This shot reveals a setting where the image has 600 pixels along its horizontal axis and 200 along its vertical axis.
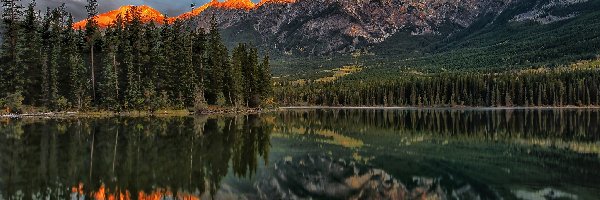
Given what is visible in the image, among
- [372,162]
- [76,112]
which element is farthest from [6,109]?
[372,162]

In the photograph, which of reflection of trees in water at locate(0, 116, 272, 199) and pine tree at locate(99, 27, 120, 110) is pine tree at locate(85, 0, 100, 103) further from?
reflection of trees in water at locate(0, 116, 272, 199)

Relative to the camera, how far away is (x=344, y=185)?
32.0m

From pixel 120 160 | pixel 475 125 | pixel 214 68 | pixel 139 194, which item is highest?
pixel 214 68

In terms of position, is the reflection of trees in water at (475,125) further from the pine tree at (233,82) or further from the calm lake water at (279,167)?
the pine tree at (233,82)

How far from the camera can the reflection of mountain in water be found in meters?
29.2

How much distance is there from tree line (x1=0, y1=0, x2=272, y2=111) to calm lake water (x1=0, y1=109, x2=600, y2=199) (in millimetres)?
42689

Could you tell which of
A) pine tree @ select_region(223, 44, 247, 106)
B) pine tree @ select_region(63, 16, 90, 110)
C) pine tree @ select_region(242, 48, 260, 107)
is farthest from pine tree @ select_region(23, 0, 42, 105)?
pine tree @ select_region(242, 48, 260, 107)

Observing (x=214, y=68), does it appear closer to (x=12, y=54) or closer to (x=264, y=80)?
(x=264, y=80)

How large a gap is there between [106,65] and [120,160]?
73980 mm

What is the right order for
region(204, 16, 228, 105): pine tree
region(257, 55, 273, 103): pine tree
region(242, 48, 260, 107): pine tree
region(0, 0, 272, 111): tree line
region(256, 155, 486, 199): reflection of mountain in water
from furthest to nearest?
region(257, 55, 273, 103): pine tree < region(242, 48, 260, 107): pine tree < region(204, 16, 228, 105): pine tree < region(0, 0, 272, 111): tree line < region(256, 155, 486, 199): reflection of mountain in water

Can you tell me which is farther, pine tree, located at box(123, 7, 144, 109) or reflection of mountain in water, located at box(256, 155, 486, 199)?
pine tree, located at box(123, 7, 144, 109)

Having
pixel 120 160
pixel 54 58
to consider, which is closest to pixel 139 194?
pixel 120 160

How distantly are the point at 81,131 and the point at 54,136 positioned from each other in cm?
741

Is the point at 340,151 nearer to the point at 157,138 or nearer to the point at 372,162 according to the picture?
the point at 372,162
